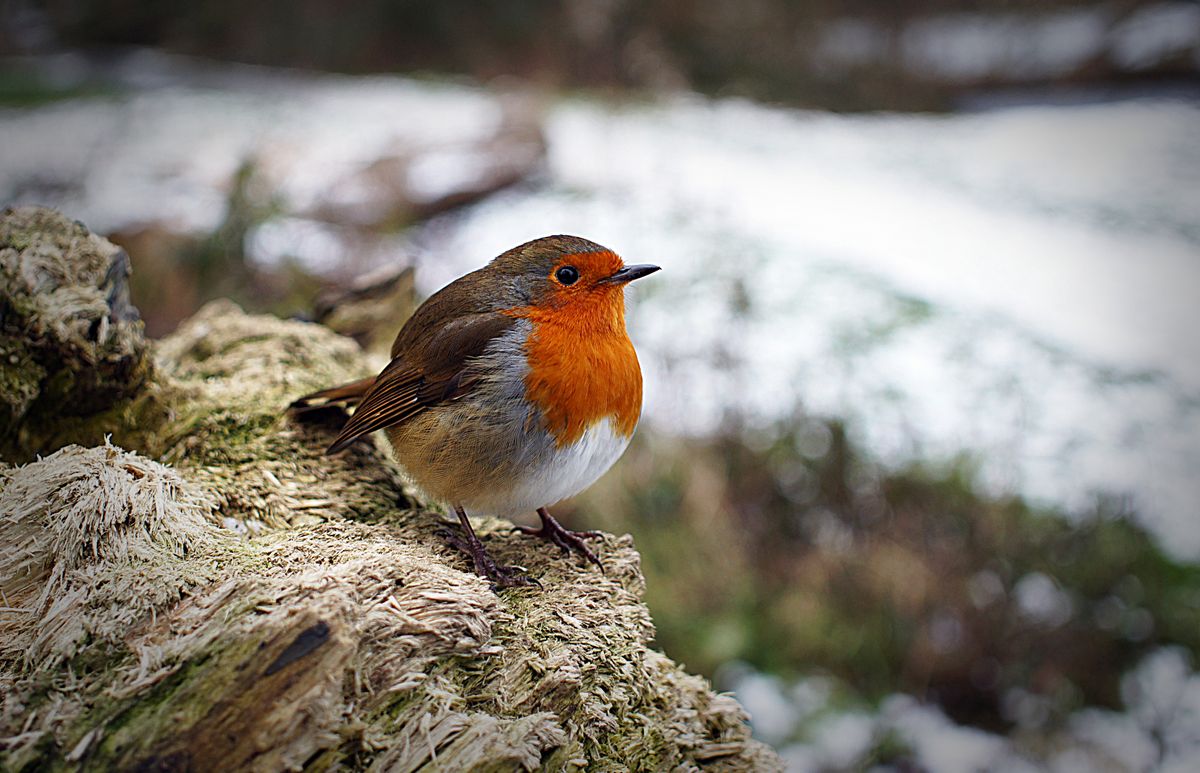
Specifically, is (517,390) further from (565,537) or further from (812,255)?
(812,255)

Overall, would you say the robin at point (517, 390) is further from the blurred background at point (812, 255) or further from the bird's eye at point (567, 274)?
the blurred background at point (812, 255)

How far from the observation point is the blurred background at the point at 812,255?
274 cm

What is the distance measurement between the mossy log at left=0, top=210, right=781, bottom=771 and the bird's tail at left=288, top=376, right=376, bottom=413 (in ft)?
0.14

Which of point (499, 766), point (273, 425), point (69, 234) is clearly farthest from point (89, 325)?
point (499, 766)

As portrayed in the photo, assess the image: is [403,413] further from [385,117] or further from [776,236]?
[385,117]

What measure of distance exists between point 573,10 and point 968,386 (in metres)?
3.08

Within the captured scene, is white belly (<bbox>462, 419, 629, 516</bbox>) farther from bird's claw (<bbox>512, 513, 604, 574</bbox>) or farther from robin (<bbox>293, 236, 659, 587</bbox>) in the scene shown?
bird's claw (<bbox>512, 513, 604, 574</bbox>)

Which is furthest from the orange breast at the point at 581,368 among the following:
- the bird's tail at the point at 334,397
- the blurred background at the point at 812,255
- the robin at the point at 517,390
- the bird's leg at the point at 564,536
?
the blurred background at the point at 812,255

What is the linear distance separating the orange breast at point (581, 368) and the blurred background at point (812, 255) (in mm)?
1038

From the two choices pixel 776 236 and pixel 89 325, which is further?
pixel 776 236

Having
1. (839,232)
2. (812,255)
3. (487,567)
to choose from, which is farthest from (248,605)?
(839,232)

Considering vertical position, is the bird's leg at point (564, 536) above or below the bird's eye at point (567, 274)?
below

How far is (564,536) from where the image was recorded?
5.35ft

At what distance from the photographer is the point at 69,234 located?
5.44 ft
